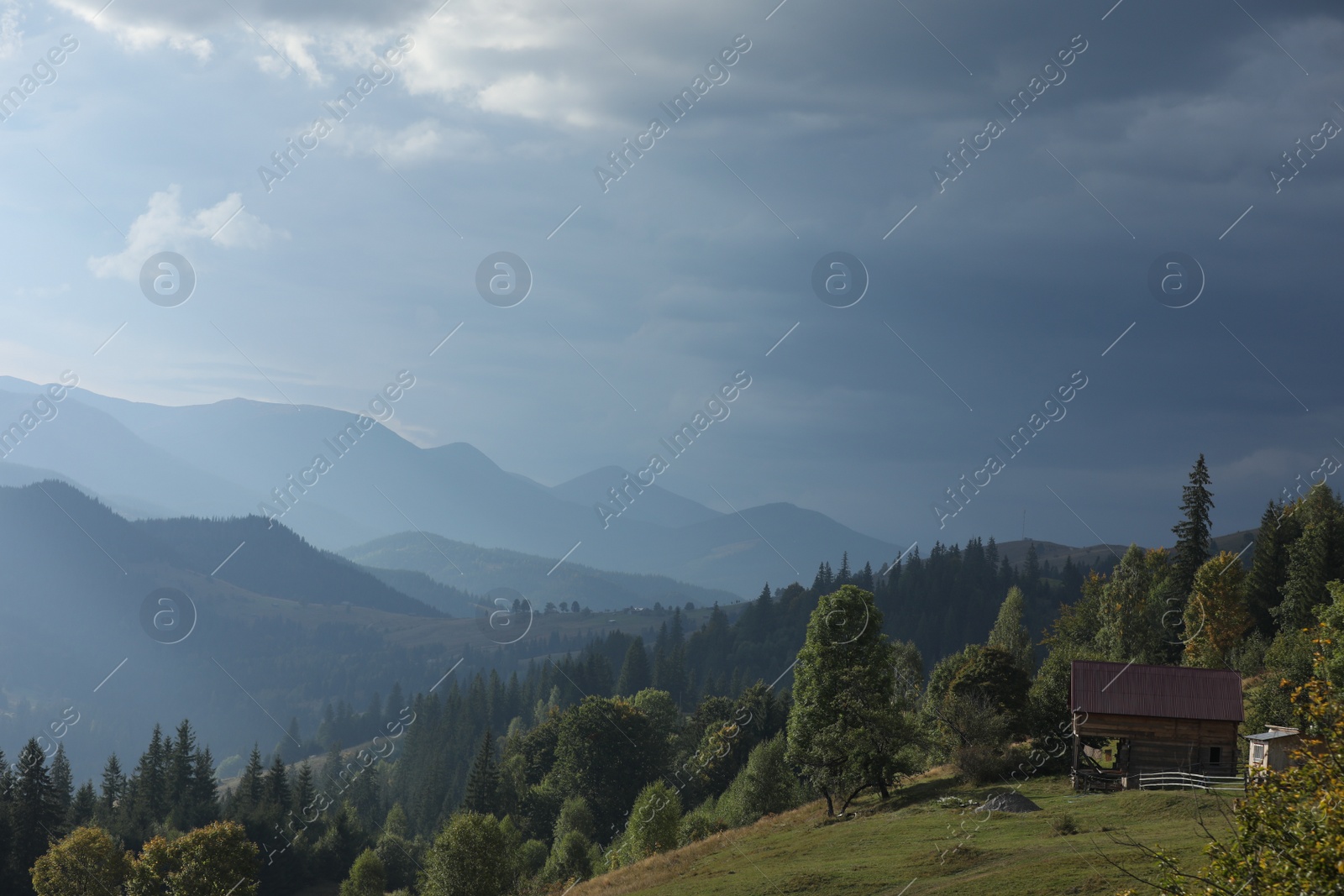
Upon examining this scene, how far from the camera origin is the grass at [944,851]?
2995cm

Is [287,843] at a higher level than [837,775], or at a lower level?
lower

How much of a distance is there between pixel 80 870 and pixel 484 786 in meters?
45.4

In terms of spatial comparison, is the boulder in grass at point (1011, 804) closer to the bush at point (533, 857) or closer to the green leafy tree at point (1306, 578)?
the green leafy tree at point (1306, 578)

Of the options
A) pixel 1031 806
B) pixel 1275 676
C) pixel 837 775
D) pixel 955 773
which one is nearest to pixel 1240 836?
pixel 1031 806

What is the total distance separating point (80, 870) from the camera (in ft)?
219

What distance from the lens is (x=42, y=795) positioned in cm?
8638

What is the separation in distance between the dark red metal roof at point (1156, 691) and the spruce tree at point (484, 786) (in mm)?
74245

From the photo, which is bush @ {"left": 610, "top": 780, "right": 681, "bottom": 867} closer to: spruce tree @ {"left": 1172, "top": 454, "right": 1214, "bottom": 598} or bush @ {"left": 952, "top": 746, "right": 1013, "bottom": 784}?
bush @ {"left": 952, "top": 746, "right": 1013, "bottom": 784}

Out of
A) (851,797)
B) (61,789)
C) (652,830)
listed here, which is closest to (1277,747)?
(851,797)

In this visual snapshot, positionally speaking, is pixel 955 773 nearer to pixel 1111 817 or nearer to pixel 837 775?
pixel 837 775

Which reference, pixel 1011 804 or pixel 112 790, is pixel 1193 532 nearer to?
pixel 1011 804

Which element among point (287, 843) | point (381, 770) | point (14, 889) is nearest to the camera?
point (14, 889)

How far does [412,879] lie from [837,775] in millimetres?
68843

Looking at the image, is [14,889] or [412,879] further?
[412,879]
